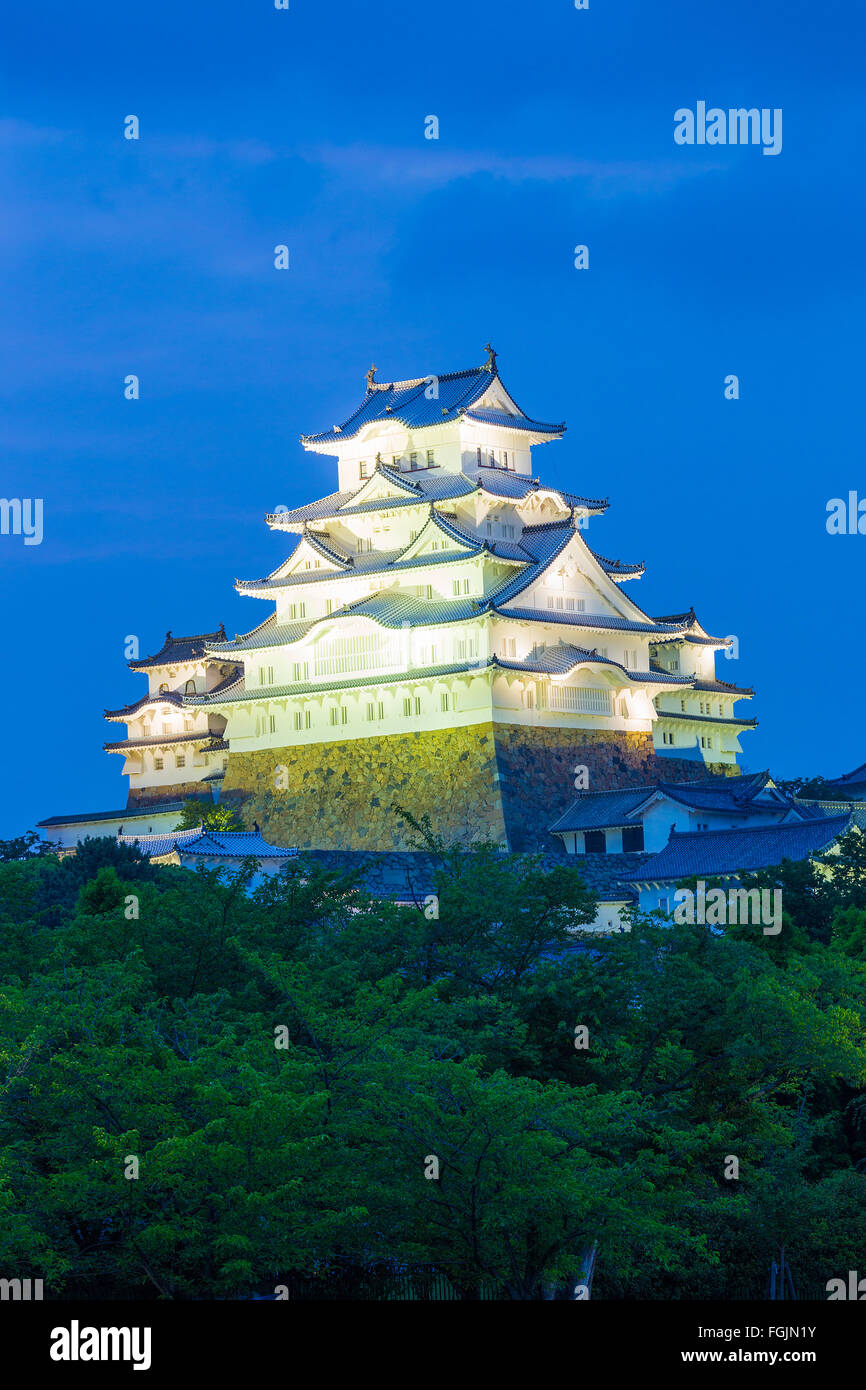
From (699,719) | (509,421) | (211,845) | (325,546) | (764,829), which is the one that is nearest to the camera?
(764,829)

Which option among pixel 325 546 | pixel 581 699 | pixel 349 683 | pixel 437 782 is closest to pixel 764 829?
pixel 437 782

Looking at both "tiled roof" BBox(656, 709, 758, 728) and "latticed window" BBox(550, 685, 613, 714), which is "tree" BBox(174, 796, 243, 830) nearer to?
"latticed window" BBox(550, 685, 613, 714)

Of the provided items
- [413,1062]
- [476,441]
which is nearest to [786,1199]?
[413,1062]

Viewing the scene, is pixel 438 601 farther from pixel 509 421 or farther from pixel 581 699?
pixel 509 421

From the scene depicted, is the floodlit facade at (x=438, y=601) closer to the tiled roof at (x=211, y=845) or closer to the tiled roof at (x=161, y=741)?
the tiled roof at (x=161, y=741)
